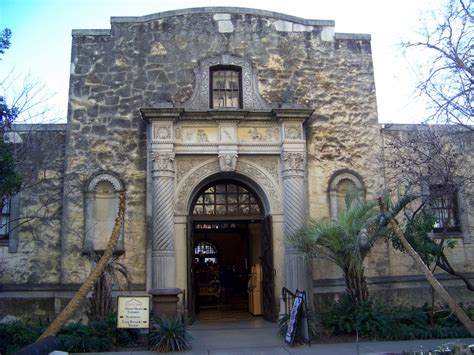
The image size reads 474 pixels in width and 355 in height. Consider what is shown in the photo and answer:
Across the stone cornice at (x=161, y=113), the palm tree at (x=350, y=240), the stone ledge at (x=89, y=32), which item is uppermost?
the stone ledge at (x=89, y=32)

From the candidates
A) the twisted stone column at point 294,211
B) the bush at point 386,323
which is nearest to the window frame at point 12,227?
the twisted stone column at point 294,211

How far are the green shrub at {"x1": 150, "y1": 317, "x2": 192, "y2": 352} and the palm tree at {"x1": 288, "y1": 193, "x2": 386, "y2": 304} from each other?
320cm

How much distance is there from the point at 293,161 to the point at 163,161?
130 inches

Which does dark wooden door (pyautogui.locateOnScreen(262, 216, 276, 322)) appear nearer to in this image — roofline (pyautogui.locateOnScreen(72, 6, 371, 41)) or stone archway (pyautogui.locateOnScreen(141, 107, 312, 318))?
stone archway (pyautogui.locateOnScreen(141, 107, 312, 318))

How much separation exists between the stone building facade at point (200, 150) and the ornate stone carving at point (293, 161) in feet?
0.12

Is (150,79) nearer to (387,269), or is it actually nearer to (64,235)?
(64,235)

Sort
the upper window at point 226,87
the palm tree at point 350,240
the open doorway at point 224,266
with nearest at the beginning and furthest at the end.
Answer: the palm tree at point 350,240
the upper window at point 226,87
the open doorway at point 224,266

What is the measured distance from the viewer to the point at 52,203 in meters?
13.5

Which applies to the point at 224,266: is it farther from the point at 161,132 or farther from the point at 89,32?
the point at 89,32

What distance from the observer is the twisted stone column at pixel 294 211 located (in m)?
12.9

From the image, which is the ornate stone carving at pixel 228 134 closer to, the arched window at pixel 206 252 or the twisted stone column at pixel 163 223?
the twisted stone column at pixel 163 223

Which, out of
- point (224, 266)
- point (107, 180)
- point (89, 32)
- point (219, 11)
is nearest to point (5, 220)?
point (107, 180)

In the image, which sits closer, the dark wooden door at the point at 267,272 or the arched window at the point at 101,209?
the arched window at the point at 101,209

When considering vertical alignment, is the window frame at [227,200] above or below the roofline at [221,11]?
below
